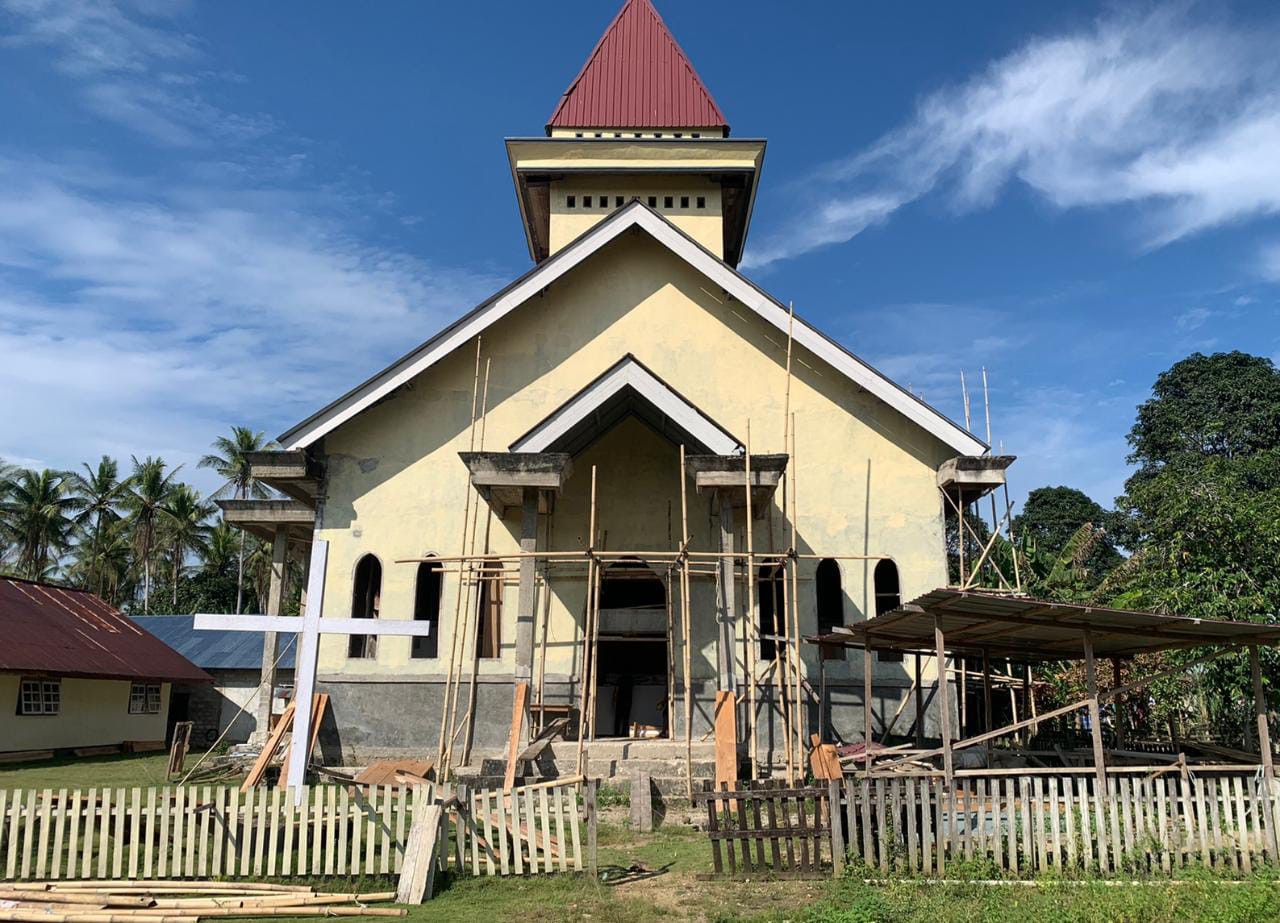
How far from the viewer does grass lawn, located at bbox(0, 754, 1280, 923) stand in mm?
8320

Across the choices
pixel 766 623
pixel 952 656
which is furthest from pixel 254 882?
pixel 952 656

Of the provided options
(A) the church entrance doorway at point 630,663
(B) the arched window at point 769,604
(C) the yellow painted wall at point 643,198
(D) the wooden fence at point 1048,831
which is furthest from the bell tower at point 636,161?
(D) the wooden fence at point 1048,831

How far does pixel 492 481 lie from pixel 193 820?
24.2 ft

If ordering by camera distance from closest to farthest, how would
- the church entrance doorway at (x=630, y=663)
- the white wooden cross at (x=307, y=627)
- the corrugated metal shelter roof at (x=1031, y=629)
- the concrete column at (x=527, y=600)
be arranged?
1. the white wooden cross at (x=307, y=627)
2. the corrugated metal shelter roof at (x=1031, y=629)
3. the concrete column at (x=527, y=600)
4. the church entrance doorway at (x=630, y=663)

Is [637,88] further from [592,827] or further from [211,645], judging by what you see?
[211,645]

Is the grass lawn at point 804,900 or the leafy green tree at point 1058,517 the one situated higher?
the leafy green tree at point 1058,517

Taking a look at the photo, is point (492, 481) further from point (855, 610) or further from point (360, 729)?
point (855, 610)

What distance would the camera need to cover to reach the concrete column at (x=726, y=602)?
15857 mm

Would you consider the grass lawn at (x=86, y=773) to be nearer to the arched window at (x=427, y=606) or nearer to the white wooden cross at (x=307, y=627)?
the arched window at (x=427, y=606)

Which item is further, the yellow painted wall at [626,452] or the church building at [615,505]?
the yellow painted wall at [626,452]

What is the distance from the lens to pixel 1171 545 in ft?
73.4

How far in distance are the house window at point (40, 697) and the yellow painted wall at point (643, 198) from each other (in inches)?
736

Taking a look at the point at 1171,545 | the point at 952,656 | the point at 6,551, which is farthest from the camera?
the point at 6,551

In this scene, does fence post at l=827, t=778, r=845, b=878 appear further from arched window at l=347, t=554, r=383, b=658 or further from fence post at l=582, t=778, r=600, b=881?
arched window at l=347, t=554, r=383, b=658
